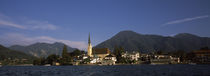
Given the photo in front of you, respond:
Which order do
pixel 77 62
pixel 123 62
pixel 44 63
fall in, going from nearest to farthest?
pixel 123 62 < pixel 77 62 < pixel 44 63

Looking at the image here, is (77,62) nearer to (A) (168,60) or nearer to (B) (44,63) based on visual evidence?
(B) (44,63)

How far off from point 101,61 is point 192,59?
8440 centimetres

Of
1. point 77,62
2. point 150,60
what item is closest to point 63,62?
point 77,62

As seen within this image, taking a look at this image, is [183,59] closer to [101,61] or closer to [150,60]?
[150,60]

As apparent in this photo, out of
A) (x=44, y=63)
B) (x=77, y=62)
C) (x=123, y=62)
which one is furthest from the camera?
(x=44, y=63)

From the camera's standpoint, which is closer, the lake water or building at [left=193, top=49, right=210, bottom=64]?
the lake water

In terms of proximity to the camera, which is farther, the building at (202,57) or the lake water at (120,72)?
the building at (202,57)

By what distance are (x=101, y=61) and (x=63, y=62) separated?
32.8 m

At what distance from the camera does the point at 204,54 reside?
190 meters

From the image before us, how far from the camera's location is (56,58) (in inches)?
7495

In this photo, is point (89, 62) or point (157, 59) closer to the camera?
point (89, 62)

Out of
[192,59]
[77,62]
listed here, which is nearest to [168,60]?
[192,59]

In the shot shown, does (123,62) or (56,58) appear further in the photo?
(56,58)

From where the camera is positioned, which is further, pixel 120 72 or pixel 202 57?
pixel 202 57
